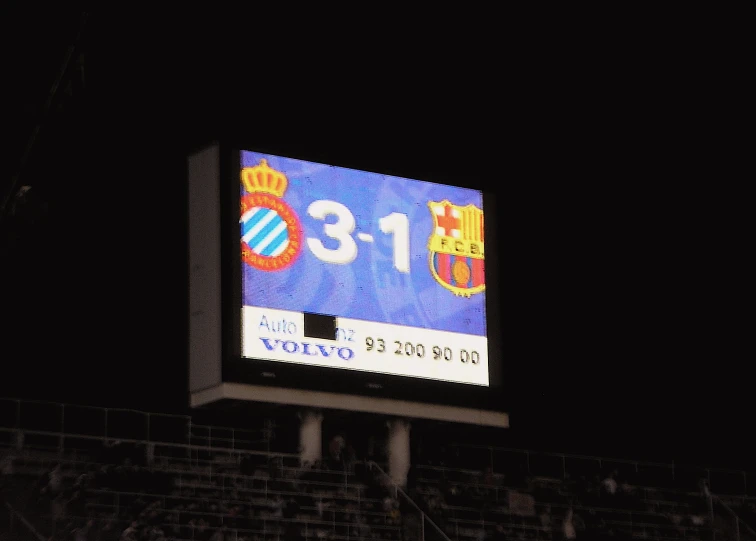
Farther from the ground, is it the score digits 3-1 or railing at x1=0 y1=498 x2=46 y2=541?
the score digits 3-1

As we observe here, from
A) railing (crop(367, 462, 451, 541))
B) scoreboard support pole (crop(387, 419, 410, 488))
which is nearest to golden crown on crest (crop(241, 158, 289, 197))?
scoreboard support pole (crop(387, 419, 410, 488))

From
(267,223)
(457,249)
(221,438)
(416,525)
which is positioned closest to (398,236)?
(457,249)

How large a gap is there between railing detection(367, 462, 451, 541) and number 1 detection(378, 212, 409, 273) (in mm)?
1368

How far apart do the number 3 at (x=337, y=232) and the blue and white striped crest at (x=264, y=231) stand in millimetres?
195

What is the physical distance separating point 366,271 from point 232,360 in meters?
1.08

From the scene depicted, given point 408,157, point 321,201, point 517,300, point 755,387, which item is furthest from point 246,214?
point 755,387

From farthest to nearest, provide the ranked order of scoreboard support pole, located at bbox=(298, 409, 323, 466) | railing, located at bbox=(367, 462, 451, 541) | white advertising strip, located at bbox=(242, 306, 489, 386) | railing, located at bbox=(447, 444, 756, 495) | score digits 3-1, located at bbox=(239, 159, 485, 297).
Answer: railing, located at bbox=(447, 444, 756, 495) → railing, located at bbox=(367, 462, 451, 541) → scoreboard support pole, located at bbox=(298, 409, 323, 466) → score digits 3-1, located at bbox=(239, 159, 485, 297) → white advertising strip, located at bbox=(242, 306, 489, 386)

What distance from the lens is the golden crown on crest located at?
9.12 metres

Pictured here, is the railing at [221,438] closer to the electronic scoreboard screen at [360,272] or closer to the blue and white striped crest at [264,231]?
the electronic scoreboard screen at [360,272]

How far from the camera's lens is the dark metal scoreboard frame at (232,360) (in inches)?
347

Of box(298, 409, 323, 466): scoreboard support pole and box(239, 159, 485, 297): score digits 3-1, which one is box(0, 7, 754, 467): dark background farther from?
box(298, 409, 323, 466): scoreboard support pole

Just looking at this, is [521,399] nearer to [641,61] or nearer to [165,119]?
[641,61]

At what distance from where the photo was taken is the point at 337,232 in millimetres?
9359

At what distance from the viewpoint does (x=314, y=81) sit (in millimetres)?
10859
